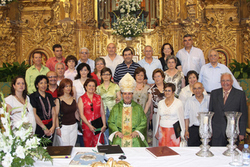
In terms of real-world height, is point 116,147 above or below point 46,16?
below

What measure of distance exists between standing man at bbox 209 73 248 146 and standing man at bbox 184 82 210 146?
0.36 meters

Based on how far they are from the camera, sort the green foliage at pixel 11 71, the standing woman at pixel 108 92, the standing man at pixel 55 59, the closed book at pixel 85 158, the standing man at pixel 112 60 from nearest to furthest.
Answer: the closed book at pixel 85 158 < the standing woman at pixel 108 92 < the standing man at pixel 55 59 < the standing man at pixel 112 60 < the green foliage at pixel 11 71

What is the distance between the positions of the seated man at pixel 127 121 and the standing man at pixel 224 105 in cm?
116

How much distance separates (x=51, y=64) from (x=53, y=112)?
204 cm

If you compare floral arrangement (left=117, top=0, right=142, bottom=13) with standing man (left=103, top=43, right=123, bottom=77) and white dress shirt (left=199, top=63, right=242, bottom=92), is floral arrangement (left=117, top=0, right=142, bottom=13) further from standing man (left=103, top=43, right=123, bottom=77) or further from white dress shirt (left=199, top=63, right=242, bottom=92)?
white dress shirt (left=199, top=63, right=242, bottom=92)

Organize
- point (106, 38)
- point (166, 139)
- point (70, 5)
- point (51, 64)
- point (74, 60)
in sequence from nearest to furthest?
point (166, 139), point (74, 60), point (51, 64), point (70, 5), point (106, 38)

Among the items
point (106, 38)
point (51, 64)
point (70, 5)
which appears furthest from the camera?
point (106, 38)

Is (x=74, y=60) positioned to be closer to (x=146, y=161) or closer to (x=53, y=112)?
(x=53, y=112)

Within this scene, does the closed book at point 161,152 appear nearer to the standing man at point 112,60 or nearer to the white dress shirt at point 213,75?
the white dress shirt at point 213,75

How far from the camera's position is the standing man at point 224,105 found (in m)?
4.38

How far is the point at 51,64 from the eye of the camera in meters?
6.49

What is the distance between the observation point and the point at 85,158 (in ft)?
9.45

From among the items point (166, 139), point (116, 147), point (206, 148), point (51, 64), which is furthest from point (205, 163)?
point (51, 64)

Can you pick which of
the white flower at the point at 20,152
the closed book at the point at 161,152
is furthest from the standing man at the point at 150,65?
the white flower at the point at 20,152
